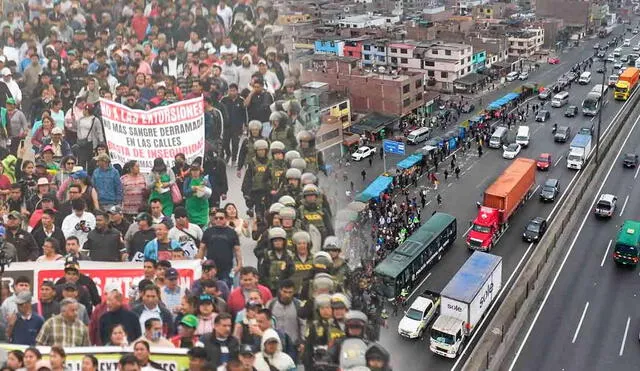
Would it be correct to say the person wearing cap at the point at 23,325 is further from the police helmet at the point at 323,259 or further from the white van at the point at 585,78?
the white van at the point at 585,78

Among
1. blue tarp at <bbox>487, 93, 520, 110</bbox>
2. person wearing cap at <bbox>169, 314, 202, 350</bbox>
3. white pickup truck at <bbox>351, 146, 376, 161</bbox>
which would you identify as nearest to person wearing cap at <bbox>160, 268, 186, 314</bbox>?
person wearing cap at <bbox>169, 314, 202, 350</bbox>

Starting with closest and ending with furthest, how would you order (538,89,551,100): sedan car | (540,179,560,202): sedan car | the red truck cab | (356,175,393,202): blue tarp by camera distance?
the red truck cab
(356,175,393,202): blue tarp
(540,179,560,202): sedan car
(538,89,551,100): sedan car

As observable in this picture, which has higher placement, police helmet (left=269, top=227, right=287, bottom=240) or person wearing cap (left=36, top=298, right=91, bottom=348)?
police helmet (left=269, top=227, right=287, bottom=240)

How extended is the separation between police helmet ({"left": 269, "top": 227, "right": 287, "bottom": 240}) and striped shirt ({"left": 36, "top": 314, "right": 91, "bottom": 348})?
2429 mm

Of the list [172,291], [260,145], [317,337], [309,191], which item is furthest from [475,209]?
[172,291]

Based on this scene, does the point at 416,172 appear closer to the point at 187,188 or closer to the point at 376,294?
the point at 376,294

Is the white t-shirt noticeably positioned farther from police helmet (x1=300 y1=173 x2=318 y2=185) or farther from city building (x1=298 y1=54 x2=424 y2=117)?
city building (x1=298 y1=54 x2=424 y2=117)

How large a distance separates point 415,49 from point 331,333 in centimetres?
2784

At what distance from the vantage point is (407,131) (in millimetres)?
24656

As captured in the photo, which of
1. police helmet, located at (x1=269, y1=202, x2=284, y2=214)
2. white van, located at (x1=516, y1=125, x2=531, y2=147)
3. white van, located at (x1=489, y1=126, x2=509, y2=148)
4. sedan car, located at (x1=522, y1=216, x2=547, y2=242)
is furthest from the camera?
white van, located at (x1=516, y1=125, x2=531, y2=147)

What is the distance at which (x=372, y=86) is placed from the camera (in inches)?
1017

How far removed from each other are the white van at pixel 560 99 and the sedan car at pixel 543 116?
6.47 feet

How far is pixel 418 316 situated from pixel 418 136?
513 inches

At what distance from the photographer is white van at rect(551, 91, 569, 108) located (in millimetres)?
28562
